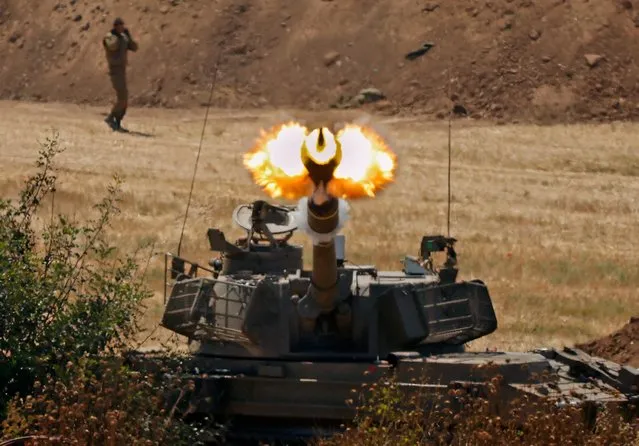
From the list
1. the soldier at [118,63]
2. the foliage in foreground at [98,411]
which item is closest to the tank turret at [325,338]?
the foliage in foreground at [98,411]

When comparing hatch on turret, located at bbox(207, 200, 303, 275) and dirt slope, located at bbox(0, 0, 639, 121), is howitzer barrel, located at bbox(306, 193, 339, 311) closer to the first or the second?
hatch on turret, located at bbox(207, 200, 303, 275)

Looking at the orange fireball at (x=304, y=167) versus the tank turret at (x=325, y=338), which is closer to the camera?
the orange fireball at (x=304, y=167)

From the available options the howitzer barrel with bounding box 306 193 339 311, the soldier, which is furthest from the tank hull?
the soldier

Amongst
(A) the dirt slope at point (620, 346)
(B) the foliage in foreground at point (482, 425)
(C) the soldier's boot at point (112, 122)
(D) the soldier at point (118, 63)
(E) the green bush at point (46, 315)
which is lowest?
(B) the foliage in foreground at point (482, 425)

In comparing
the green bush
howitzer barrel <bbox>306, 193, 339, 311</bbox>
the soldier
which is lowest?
the green bush

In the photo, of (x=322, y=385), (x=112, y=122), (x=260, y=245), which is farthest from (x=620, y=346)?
(x=112, y=122)

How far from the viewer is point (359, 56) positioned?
64.8m

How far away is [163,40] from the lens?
68.7 meters

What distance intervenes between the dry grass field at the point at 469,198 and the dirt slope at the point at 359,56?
2.82 m

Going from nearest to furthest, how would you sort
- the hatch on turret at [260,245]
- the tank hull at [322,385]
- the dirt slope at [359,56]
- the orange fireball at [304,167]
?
1. the orange fireball at [304,167]
2. the tank hull at [322,385]
3. the hatch on turret at [260,245]
4. the dirt slope at [359,56]

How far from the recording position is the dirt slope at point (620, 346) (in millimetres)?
23141

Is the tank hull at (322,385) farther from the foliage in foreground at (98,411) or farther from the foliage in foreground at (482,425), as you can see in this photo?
the foliage in foreground at (98,411)

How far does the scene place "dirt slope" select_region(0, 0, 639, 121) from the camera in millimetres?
62094

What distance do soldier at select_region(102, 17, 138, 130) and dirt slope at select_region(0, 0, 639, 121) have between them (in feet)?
21.9
